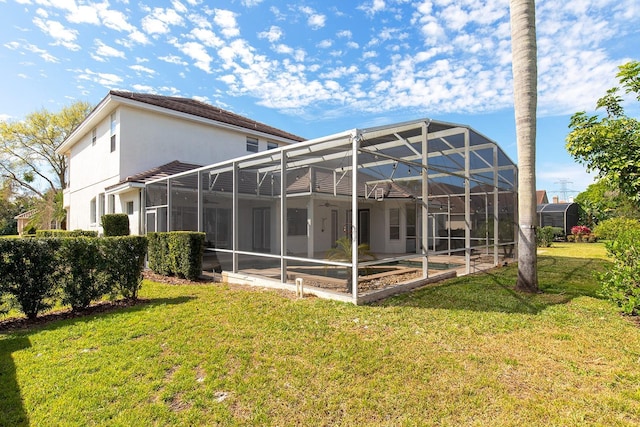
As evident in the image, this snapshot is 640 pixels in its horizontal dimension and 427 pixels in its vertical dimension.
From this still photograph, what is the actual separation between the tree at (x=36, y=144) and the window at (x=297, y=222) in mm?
30535

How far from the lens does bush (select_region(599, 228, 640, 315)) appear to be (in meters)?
4.76

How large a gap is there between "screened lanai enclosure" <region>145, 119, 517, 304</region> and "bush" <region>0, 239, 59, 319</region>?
4.00 meters

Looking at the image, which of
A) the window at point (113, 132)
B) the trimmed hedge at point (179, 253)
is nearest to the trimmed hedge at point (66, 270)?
the trimmed hedge at point (179, 253)

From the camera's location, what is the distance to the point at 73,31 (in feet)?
37.3

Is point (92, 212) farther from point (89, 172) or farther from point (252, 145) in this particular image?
point (252, 145)

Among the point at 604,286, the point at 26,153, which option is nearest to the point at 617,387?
the point at 604,286

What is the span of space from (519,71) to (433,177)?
4.90 meters

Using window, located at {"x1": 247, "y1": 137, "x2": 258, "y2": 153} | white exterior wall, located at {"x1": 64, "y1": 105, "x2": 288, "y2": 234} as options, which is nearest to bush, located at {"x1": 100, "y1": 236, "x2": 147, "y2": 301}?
white exterior wall, located at {"x1": 64, "y1": 105, "x2": 288, "y2": 234}

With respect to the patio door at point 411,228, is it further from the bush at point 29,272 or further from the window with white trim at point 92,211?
the window with white trim at point 92,211

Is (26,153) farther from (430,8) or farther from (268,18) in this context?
(430,8)

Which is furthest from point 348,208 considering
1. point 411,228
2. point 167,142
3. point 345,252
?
point 167,142

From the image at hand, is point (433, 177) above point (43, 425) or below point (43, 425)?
above

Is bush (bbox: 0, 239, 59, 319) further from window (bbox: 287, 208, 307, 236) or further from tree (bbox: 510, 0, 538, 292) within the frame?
tree (bbox: 510, 0, 538, 292)

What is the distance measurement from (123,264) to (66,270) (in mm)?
897
